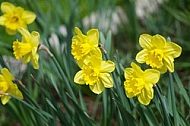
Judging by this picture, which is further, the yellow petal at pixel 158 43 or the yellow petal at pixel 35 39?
the yellow petal at pixel 35 39

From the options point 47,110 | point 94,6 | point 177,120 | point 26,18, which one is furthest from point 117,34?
point 177,120

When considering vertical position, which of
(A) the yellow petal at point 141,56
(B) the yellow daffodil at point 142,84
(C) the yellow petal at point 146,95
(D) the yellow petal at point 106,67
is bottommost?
(C) the yellow petal at point 146,95

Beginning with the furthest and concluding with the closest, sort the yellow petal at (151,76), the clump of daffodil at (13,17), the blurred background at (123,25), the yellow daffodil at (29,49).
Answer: the blurred background at (123,25) < the clump of daffodil at (13,17) < the yellow daffodil at (29,49) < the yellow petal at (151,76)

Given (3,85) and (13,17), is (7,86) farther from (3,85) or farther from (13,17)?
(13,17)

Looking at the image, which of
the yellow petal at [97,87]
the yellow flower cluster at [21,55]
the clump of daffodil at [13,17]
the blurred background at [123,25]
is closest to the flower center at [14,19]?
the clump of daffodil at [13,17]

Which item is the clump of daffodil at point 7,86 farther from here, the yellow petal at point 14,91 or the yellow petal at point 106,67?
the yellow petal at point 106,67

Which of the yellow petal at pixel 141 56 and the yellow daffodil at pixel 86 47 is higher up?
the yellow daffodil at pixel 86 47

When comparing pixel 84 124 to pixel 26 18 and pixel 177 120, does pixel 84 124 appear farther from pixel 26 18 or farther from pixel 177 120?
pixel 26 18
